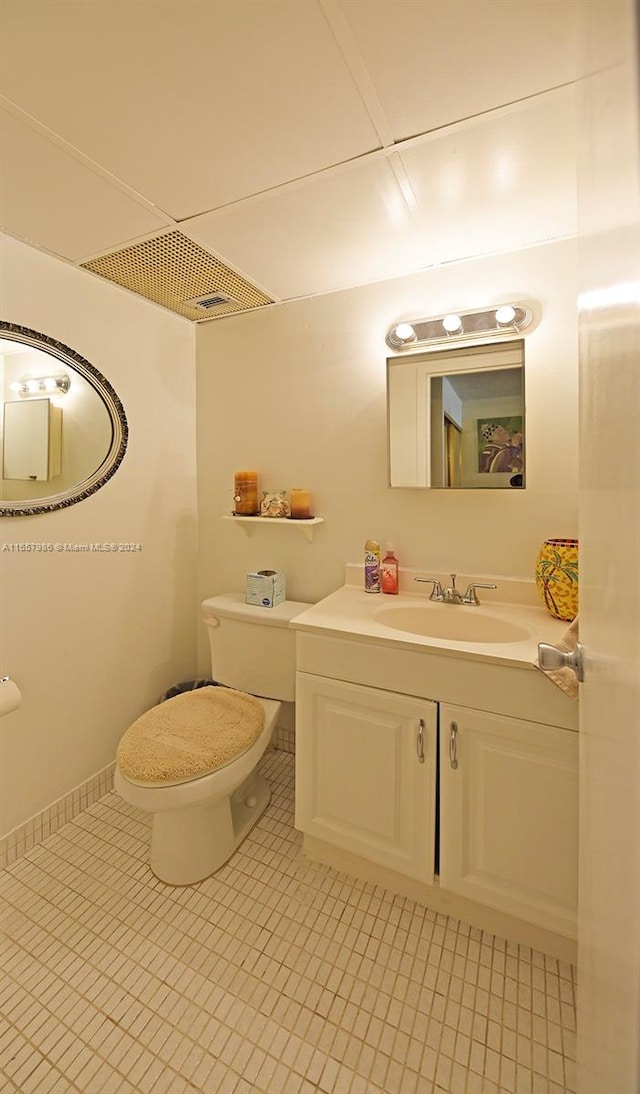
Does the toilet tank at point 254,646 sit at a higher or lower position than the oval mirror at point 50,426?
lower

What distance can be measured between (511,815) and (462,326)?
153cm

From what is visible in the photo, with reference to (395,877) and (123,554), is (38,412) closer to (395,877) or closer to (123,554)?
(123,554)

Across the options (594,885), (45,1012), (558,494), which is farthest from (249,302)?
(45,1012)

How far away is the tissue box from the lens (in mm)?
1924

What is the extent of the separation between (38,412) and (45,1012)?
1692 millimetres

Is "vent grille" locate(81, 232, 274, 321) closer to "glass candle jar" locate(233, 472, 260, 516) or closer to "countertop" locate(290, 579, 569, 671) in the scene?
"glass candle jar" locate(233, 472, 260, 516)

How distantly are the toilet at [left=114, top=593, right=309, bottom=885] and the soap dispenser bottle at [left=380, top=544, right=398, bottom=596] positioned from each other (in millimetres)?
377

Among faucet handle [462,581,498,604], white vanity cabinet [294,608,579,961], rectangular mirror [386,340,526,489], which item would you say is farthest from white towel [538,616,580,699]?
rectangular mirror [386,340,526,489]

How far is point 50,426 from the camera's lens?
1623 mm

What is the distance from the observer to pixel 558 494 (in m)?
1.56

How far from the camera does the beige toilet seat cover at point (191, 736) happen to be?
1362 mm

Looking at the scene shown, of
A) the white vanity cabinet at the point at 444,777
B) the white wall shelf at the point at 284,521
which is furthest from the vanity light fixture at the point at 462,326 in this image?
the white vanity cabinet at the point at 444,777

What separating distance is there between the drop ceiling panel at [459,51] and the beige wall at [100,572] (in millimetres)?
1245

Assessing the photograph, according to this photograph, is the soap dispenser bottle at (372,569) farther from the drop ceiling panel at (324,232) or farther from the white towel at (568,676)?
the drop ceiling panel at (324,232)
